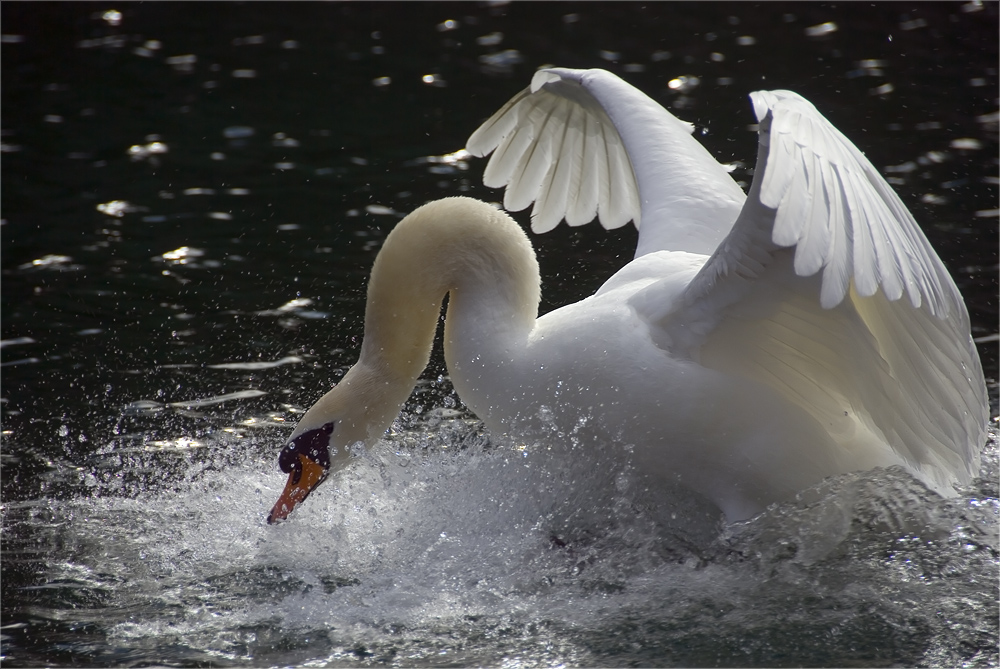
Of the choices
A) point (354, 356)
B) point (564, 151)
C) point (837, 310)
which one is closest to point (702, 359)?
point (837, 310)

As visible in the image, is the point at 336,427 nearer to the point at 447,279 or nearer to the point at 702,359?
the point at 447,279

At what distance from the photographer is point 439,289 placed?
440 centimetres

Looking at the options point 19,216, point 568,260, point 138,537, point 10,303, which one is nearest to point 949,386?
point 138,537

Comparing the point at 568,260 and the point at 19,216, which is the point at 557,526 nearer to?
the point at 568,260

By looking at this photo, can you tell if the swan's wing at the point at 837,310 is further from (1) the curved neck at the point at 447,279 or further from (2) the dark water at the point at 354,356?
(1) the curved neck at the point at 447,279

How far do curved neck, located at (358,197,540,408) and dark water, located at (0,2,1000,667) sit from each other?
1.67 feet

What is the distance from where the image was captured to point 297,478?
4492mm

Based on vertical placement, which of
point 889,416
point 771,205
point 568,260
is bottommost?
point 568,260

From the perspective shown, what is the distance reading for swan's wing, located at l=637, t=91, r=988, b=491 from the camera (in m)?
3.03

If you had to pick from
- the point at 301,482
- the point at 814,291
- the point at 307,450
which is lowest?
the point at 301,482

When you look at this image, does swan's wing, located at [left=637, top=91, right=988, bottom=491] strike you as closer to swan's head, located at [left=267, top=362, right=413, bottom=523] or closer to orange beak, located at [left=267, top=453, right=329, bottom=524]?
swan's head, located at [left=267, top=362, right=413, bottom=523]

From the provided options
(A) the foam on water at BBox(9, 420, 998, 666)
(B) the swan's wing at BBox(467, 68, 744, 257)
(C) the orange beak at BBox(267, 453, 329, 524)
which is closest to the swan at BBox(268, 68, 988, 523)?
(C) the orange beak at BBox(267, 453, 329, 524)

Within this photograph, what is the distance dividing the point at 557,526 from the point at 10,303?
13.5 feet

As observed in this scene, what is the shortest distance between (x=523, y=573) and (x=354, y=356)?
2357 mm
